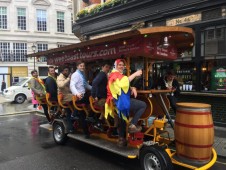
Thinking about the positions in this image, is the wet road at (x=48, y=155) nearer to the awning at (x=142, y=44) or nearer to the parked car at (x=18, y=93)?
the awning at (x=142, y=44)

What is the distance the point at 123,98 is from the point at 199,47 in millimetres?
5083

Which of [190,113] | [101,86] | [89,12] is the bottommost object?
[190,113]

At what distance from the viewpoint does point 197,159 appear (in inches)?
163

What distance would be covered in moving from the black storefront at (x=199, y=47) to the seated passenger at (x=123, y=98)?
11.7ft

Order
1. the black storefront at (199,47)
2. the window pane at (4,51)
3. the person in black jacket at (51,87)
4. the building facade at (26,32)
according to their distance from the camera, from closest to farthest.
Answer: the person in black jacket at (51,87)
the black storefront at (199,47)
the window pane at (4,51)
the building facade at (26,32)

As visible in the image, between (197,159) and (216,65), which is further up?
(216,65)

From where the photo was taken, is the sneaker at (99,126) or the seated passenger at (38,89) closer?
the sneaker at (99,126)

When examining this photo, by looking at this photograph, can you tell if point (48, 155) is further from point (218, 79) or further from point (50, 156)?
point (218, 79)

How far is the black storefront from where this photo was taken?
799cm

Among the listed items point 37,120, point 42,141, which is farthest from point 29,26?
point 42,141

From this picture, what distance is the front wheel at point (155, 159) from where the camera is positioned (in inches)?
159

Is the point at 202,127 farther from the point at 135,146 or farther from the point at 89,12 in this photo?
the point at 89,12

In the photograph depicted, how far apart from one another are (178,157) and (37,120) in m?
7.45

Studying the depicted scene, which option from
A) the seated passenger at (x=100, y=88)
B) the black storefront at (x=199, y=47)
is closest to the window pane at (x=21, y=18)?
the black storefront at (x=199, y=47)
